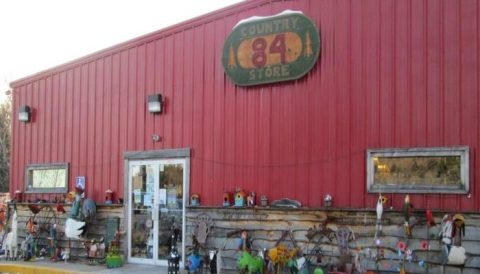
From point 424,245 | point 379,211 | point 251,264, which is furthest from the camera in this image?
point 251,264

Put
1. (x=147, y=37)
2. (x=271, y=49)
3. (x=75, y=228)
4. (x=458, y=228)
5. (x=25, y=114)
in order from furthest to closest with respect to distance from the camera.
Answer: (x=25, y=114), (x=75, y=228), (x=147, y=37), (x=271, y=49), (x=458, y=228)

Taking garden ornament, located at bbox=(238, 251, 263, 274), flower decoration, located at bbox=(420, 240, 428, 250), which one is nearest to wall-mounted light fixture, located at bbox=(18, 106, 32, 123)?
garden ornament, located at bbox=(238, 251, 263, 274)

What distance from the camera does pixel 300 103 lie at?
9.82 m

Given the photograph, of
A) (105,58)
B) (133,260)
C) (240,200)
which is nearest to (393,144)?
(240,200)

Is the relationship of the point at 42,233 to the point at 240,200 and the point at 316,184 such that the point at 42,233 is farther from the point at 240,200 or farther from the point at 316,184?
the point at 316,184

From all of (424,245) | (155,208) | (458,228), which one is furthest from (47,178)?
(458,228)

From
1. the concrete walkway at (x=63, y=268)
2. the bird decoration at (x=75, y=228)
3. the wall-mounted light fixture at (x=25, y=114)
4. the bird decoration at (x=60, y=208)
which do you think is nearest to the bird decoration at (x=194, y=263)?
the concrete walkway at (x=63, y=268)

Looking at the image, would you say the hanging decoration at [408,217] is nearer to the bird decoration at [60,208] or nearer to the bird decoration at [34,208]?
the bird decoration at [60,208]

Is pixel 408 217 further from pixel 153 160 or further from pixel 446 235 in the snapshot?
pixel 153 160

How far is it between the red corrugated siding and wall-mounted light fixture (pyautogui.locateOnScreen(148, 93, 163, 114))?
0.13 metres

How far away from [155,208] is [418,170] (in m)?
5.21

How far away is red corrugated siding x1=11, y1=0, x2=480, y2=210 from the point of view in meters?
8.41

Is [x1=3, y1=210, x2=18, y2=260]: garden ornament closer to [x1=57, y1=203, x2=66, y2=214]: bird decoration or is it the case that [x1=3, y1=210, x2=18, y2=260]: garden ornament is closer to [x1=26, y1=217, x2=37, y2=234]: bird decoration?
[x1=26, y1=217, x2=37, y2=234]: bird decoration

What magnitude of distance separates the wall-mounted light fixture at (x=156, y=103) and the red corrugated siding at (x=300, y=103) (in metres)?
0.13
